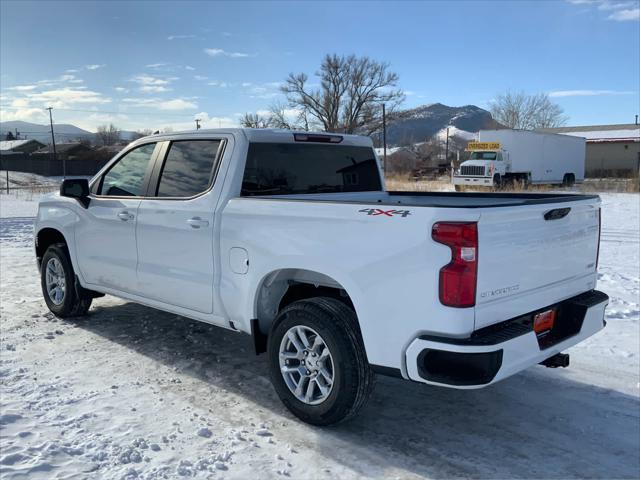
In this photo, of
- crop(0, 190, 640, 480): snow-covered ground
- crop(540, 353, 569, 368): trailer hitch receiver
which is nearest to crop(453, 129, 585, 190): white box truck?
crop(0, 190, 640, 480): snow-covered ground

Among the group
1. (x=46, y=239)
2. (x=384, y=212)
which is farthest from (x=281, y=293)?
(x=46, y=239)

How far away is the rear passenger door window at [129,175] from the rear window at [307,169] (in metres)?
1.22

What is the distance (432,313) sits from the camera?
305 centimetres

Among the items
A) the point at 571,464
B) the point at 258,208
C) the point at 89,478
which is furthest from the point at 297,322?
the point at 571,464

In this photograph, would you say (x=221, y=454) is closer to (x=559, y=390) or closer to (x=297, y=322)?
(x=297, y=322)

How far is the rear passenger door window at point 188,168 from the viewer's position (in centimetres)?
454

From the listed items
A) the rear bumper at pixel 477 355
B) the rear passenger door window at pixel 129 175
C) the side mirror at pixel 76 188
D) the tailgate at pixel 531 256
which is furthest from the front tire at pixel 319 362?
the side mirror at pixel 76 188

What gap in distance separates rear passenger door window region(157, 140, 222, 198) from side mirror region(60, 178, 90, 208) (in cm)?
114

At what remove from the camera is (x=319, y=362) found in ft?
12.1

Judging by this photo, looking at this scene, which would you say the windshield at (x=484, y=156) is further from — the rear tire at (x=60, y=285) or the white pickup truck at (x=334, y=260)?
the rear tire at (x=60, y=285)

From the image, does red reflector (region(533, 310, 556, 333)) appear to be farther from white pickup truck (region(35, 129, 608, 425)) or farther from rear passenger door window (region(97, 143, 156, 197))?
rear passenger door window (region(97, 143, 156, 197))

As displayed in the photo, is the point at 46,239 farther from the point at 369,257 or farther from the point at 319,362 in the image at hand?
the point at 369,257

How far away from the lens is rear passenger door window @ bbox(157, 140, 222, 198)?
4539 mm

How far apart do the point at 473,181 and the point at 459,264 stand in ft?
102
